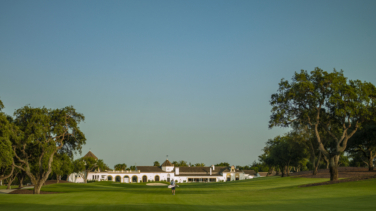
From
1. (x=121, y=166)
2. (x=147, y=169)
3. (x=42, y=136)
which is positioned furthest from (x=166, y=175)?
(x=42, y=136)

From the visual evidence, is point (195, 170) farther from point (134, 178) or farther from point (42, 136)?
point (42, 136)

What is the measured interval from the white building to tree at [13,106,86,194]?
87.9m

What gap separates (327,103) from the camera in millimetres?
36000

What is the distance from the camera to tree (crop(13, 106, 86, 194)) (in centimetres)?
4070

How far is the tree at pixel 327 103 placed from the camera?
111ft

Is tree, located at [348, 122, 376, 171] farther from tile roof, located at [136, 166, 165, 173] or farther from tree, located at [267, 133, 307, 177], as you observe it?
tile roof, located at [136, 166, 165, 173]

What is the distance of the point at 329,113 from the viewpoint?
37.0 metres

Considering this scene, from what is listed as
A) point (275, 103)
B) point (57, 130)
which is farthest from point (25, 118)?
point (275, 103)

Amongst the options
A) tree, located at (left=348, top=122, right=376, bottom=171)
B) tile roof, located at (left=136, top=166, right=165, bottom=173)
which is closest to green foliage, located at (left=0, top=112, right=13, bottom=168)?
tree, located at (left=348, top=122, right=376, bottom=171)

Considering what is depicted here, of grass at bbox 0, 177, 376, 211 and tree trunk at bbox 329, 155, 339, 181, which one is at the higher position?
tree trunk at bbox 329, 155, 339, 181

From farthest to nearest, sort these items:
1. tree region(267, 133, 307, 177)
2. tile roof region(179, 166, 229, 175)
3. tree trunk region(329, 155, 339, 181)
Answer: tile roof region(179, 166, 229, 175) < tree region(267, 133, 307, 177) < tree trunk region(329, 155, 339, 181)

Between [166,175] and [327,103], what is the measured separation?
365 feet

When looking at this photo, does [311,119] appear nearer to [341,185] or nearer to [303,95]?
[303,95]

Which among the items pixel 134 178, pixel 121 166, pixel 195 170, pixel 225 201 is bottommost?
pixel 134 178
